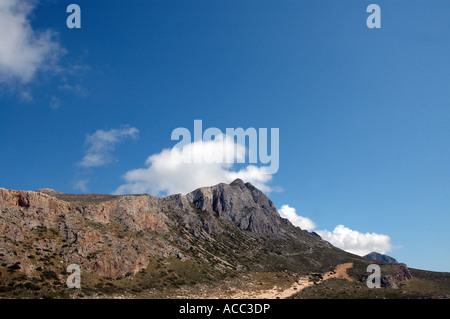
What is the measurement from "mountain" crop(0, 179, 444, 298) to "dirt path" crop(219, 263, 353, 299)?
10.7ft

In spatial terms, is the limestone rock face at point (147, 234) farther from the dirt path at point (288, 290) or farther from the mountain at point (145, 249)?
the dirt path at point (288, 290)

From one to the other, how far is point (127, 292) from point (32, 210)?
111 feet

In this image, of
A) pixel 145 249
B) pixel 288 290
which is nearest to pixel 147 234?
pixel 145 249

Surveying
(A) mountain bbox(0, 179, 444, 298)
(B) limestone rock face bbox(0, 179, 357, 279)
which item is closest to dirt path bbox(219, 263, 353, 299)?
(A) mountain bbox(0, 179, 444, 298)

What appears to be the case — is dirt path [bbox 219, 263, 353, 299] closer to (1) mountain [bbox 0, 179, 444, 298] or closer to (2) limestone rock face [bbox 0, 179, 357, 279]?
(1) mountain [bbox 0, 179, 444, 298]

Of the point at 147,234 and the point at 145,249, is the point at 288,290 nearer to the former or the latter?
the point at 145,249

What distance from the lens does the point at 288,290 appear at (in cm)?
8519

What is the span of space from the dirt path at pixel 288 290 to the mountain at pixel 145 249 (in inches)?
128

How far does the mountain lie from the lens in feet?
199

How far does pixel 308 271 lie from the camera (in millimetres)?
120125

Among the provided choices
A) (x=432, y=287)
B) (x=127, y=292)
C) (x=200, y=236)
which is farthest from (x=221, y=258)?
(x=432, y=287)

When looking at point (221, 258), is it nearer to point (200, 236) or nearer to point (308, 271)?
point (200, 236)

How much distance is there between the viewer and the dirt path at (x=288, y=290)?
238ft
